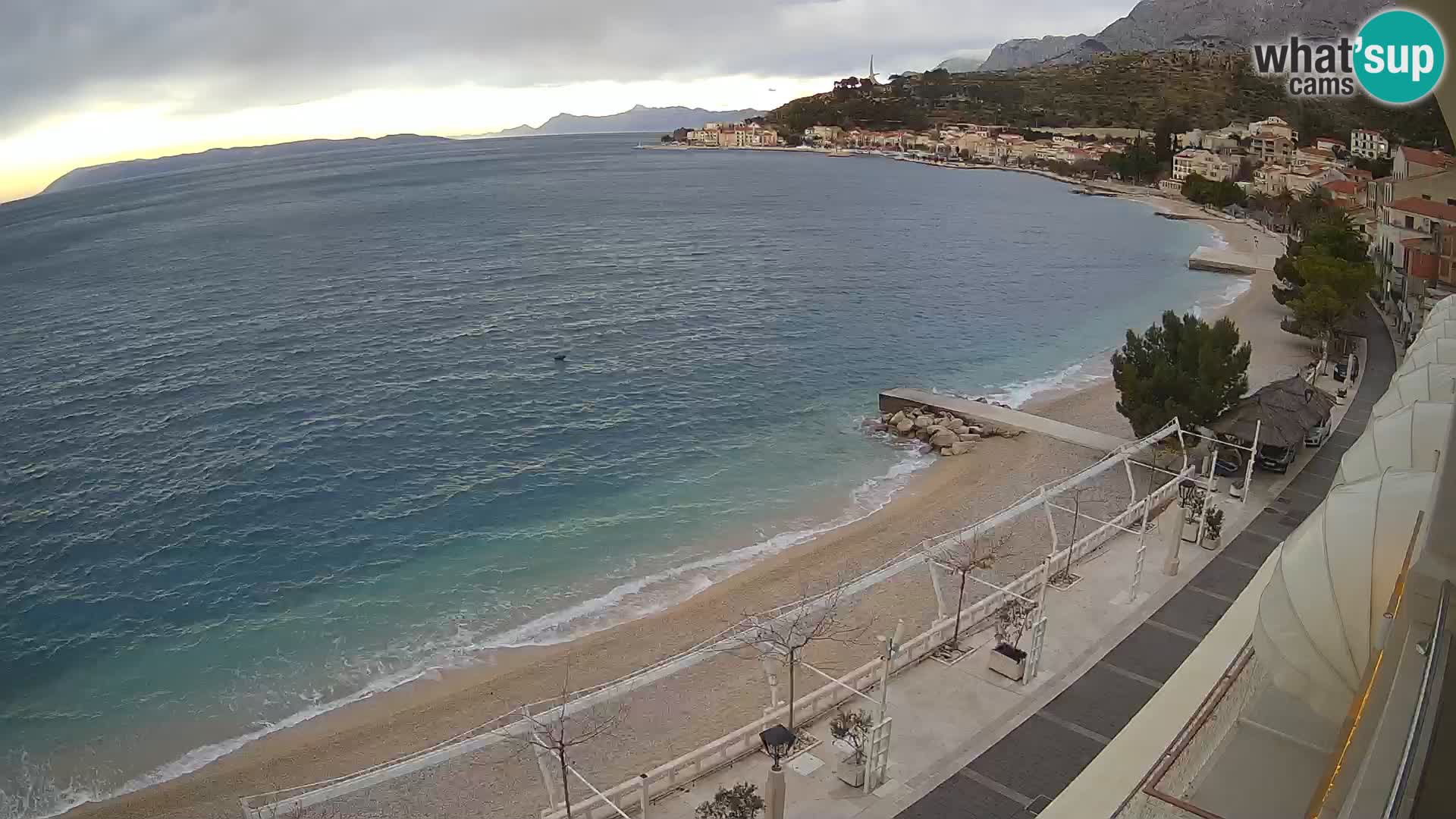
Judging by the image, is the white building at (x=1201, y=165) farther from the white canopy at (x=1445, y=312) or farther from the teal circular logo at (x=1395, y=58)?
the teal circular logo at (x=1395, y=58)

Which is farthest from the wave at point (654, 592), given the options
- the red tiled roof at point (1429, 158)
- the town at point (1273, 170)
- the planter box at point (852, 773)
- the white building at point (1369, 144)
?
the white building at point (1369, 144)

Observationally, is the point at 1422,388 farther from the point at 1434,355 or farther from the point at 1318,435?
the point at 1318,435

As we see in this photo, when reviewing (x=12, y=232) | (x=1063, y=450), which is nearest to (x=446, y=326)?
(x=1063, y=450)

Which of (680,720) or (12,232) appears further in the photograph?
(12,232)

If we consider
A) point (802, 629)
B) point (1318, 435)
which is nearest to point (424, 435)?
point (802, 629)

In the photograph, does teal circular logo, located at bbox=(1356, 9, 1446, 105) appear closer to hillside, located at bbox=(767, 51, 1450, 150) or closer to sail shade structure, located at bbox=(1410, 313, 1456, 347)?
sail shade structure, located at bbox=(1410, 313, 1456, 347)

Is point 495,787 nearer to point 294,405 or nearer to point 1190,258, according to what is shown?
point 294,405
